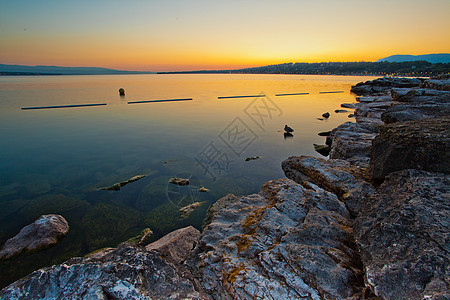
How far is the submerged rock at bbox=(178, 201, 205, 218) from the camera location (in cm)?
646

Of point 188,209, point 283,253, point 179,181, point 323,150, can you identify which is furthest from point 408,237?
point 323,150

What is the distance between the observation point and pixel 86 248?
207 inches

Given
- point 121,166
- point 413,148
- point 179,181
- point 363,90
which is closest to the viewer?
point 413,148

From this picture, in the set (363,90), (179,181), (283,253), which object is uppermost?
(363,90)

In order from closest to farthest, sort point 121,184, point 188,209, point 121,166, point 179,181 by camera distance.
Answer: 1. point 188,209
2. point 121,184
3. point 179,181
4. point 121,166

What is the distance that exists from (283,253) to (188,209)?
14.1 ft

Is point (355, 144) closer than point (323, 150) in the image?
Yes

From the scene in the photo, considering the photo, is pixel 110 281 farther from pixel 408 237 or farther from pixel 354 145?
pixel 354 145

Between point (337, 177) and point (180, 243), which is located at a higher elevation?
point (337, 177)

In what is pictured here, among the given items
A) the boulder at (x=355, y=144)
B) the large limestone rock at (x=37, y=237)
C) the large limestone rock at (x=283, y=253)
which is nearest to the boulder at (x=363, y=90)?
the boulder at (x=355, y=144)

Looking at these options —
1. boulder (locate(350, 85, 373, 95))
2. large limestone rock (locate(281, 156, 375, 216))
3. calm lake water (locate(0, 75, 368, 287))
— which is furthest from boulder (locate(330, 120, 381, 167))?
boulder (locate(350, 85, 373, 95))

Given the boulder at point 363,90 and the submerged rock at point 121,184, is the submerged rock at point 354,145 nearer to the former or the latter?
the submerged rock at point 121,184

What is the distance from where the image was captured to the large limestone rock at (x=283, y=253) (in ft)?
8.04

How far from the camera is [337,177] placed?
5301 mm
